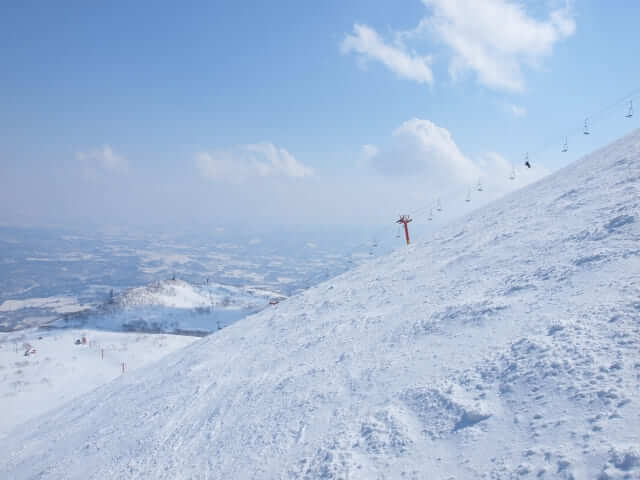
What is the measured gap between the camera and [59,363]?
4500 centimetres

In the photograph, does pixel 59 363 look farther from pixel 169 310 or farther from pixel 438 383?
pixel 438 383

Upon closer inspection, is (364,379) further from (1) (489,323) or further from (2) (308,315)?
(2) (308,315)

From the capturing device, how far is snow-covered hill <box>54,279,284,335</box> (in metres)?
74.6

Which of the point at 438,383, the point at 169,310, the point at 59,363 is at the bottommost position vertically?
the point at 169,310

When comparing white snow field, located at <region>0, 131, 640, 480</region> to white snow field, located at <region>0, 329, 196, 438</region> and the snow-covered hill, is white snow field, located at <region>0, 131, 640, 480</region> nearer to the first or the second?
white snow field, located at <region>0, 329, 196, 438</region>

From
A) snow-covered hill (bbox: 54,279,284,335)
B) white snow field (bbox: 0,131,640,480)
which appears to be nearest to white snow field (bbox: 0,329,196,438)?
snow-covered hill (bbox: 54,279,284,335)

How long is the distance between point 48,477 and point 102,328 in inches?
2843

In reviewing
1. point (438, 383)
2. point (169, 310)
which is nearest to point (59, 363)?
point (169, 310)

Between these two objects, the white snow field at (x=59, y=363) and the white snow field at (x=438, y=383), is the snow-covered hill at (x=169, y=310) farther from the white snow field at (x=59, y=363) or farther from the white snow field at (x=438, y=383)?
the white snow field at (x=438, y=383)

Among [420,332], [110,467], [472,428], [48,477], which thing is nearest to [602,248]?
[420,332]

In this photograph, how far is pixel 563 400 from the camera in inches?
164

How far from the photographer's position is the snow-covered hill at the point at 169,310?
74.6 meters

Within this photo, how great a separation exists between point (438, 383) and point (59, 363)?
2162 inches

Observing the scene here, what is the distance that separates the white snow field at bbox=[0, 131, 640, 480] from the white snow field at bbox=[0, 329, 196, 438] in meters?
23.0
